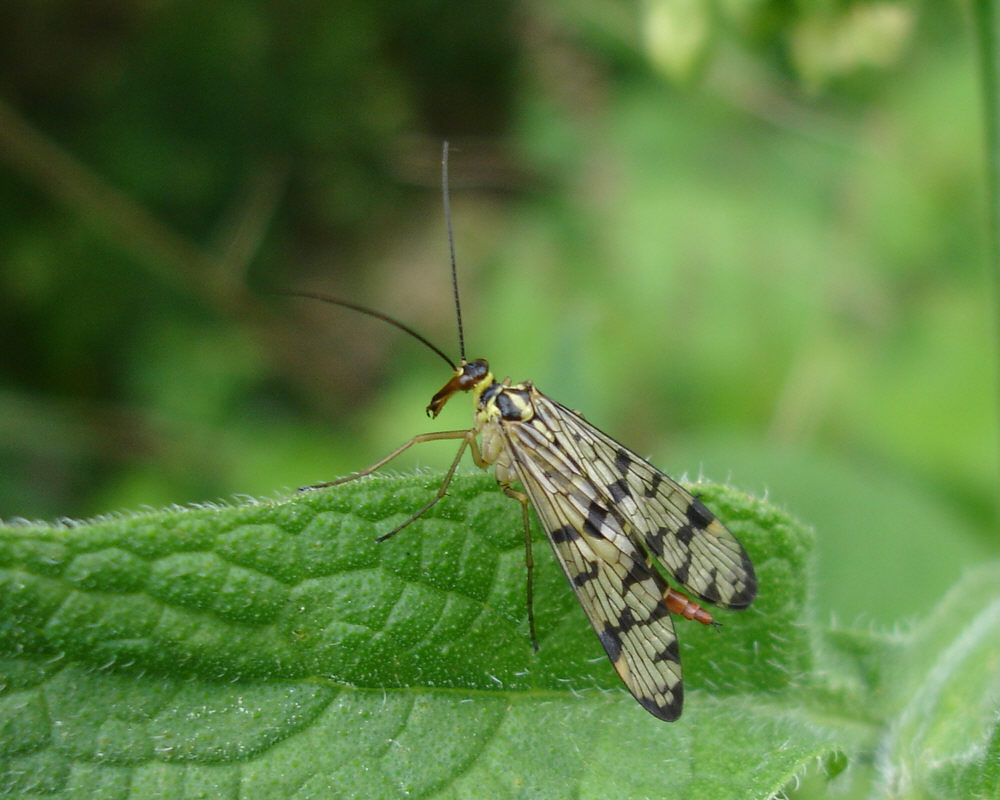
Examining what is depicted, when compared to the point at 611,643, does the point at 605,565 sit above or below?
above

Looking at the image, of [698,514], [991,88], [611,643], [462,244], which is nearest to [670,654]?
[611,643]

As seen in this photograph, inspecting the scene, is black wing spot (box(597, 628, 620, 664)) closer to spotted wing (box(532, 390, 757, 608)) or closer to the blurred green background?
spotted wing (box(532, 390, 757, 608))

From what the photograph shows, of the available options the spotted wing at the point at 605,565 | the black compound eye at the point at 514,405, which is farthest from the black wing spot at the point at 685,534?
the black compound eye at the point at 514,405

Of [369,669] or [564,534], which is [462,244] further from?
[369,669]

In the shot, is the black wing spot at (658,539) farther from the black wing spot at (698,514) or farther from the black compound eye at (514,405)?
the black compound eye at (514,405)

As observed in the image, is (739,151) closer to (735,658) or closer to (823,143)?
(823,143)

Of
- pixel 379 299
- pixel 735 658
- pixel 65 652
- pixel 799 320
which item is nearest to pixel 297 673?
pixel 65 652

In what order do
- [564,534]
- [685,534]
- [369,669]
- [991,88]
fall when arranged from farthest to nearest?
[991,88]
[685,534]
[564,534]
[369,669]

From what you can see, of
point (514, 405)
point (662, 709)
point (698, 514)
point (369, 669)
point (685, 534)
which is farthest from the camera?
point (514, 405)

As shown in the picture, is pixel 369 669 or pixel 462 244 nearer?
pixel 369 669
